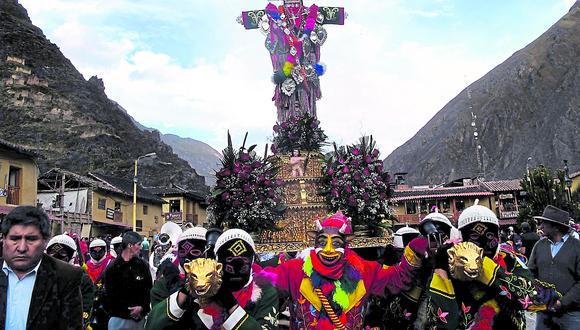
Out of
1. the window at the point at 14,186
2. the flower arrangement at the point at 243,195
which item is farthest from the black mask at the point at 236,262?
the window at the point at 14,186

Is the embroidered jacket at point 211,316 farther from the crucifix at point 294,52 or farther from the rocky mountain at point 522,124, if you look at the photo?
the rocky mountain at point 522,124

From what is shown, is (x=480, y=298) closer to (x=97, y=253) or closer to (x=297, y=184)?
(x=97, y=253)

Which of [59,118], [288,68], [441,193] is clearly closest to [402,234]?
[288,68]

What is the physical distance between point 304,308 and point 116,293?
9.60ft

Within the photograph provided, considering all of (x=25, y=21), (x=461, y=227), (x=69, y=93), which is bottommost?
(x=461, y=227)

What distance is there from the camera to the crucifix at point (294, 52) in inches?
658

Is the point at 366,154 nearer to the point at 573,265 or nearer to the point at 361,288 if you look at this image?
the point at 573,265

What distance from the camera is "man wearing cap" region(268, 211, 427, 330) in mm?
4059

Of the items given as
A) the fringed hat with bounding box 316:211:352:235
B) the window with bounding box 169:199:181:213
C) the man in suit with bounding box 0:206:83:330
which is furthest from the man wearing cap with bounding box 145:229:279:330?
the window with bounding box 169:199:181:213

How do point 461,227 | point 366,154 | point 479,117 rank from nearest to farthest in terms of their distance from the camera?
1. point 461,227
2. point 366,154
3. point 479,117

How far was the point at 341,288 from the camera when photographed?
163 inches

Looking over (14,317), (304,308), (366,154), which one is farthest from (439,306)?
(366,154)

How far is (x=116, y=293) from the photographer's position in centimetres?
601

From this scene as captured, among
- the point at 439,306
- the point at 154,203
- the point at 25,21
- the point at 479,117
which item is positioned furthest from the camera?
the point at 479,117
